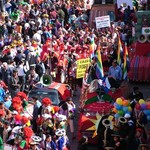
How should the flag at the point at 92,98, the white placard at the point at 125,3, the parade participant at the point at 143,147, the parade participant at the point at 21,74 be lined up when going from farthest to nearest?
the white placard at the point at 125,3
the parade participant at the point at 21,74
the flag at the point at 92,98
the parade participant at the point at 143,147

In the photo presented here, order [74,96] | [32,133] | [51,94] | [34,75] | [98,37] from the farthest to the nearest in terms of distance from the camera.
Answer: [98,37]
[74,96]
[34,75]
[51,94]
[32,133]

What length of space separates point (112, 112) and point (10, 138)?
2.83m

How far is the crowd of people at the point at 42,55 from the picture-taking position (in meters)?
14.7

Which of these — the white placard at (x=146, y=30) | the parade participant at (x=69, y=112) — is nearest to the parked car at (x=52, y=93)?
the parade participant at (x=69, y=112)

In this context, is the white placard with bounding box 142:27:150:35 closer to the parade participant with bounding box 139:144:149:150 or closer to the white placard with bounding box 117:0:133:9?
the white placard with bounding box 117:0:133:9

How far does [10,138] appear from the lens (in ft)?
47.5

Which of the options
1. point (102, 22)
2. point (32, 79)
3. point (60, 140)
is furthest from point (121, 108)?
point (102, 22)

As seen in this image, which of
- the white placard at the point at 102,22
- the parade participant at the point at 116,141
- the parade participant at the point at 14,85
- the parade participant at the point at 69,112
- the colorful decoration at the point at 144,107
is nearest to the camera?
the parade participant at the point at 116,141

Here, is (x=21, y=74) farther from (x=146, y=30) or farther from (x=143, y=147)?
(x=143, y=147)

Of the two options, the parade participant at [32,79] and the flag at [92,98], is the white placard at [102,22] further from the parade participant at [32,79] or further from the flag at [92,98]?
the flag at [92,98]

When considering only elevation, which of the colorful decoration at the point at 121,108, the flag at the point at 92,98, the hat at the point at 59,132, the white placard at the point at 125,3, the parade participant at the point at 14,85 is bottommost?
the parade participant at the point at 14,85

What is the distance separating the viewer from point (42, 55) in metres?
22.5

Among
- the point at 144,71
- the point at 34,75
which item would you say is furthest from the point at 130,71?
the point at 34,75

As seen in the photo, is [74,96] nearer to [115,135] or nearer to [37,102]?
[37,102]
